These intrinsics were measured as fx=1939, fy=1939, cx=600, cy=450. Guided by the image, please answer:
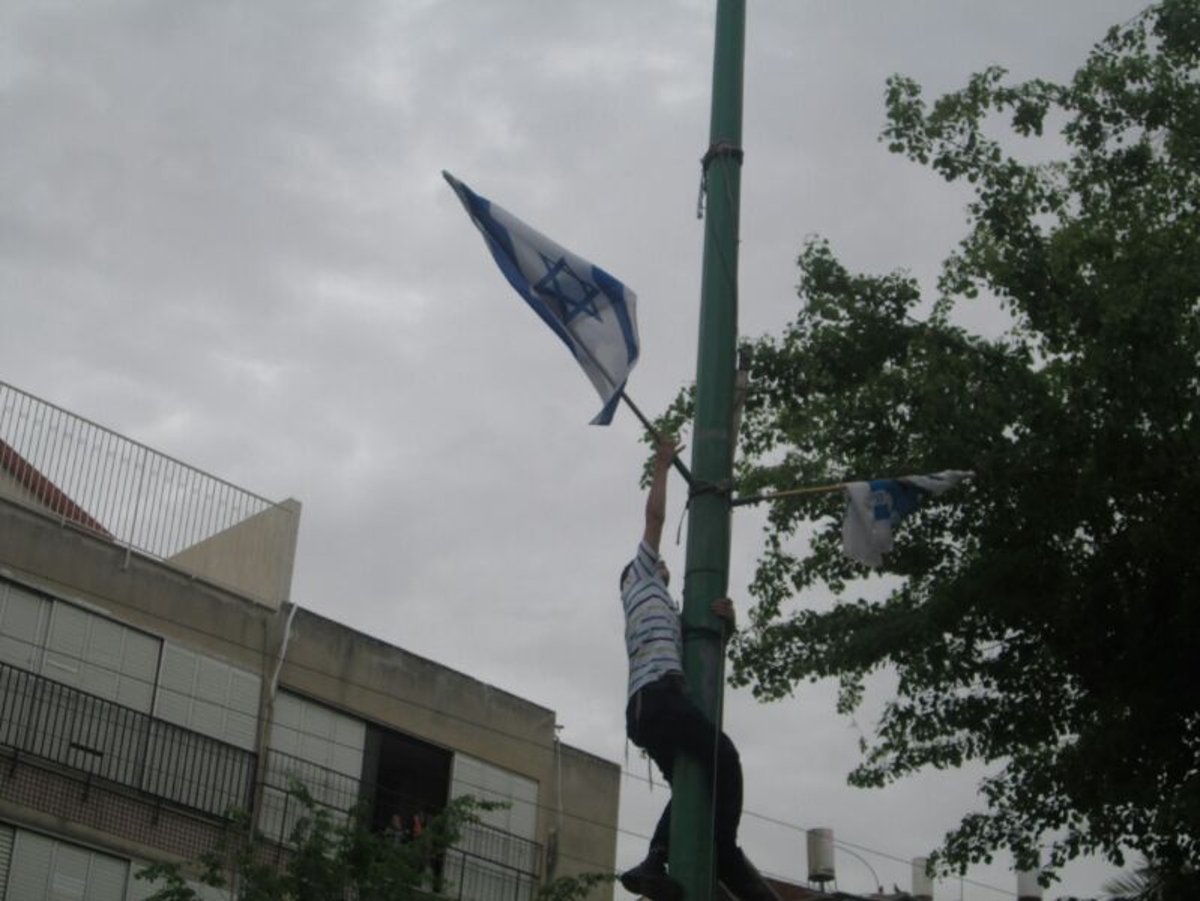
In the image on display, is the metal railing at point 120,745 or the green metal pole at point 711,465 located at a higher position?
the metal railing at point 120,745

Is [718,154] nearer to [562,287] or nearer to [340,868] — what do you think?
[562,287]

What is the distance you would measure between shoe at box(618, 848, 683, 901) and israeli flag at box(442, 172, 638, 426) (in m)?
2.29

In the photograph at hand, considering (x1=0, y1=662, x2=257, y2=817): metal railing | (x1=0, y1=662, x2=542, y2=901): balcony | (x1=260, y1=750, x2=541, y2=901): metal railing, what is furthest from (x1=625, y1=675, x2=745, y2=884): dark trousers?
(x1=260, y1=750, x2=541, y2=901): metal railing

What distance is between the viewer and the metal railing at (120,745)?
870 inches

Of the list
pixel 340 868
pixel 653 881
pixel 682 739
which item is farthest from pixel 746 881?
pixel 340 868

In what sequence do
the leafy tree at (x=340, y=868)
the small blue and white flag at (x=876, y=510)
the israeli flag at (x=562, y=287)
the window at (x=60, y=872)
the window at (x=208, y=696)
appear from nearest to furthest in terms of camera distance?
the israeli flag at (x=562, y=287), the small blue and white flag at (x=876, y=510), the leafy tree at (x=340, y=868), the window at (x=60, y=872), the window at (x=208, y=696)

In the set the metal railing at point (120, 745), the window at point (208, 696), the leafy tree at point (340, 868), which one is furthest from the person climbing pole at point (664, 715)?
the window at point (208, 696)

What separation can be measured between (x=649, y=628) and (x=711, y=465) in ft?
2.46

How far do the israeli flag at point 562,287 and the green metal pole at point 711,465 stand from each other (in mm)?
556

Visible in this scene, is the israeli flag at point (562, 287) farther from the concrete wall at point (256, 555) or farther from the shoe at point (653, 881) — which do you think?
the concrete wall at point (256, 555)

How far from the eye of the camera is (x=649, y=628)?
803 cm

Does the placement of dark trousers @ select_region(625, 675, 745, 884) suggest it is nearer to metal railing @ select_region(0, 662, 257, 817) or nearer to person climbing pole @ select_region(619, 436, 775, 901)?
person climbing pole @ select_region(619, 436, 775, 901)

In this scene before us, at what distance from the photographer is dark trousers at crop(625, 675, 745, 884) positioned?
7.80m

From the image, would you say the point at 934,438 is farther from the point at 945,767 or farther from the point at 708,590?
the point at 708,590
